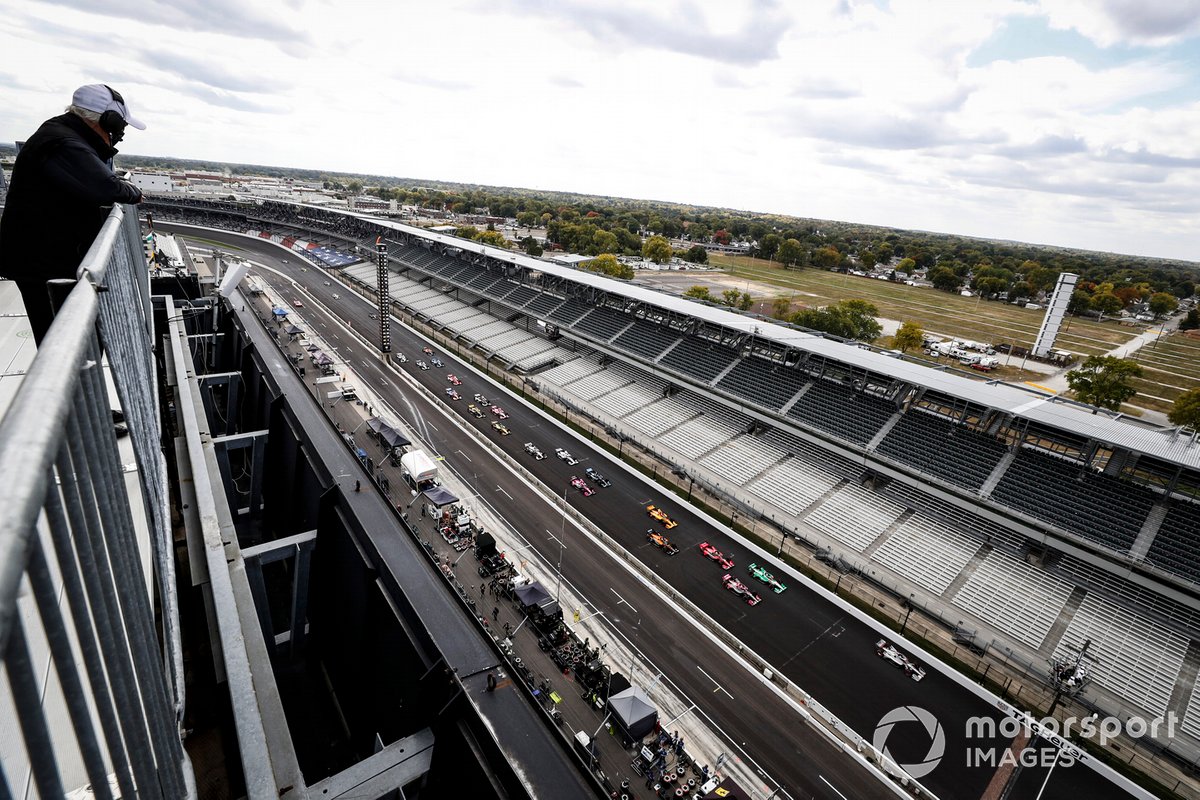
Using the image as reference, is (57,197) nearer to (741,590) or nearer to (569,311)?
(741,590)

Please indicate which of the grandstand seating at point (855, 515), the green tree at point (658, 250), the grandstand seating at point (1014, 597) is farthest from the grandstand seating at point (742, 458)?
the green tree at point (658, 250)

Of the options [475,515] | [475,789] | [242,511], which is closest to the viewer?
[475,789]

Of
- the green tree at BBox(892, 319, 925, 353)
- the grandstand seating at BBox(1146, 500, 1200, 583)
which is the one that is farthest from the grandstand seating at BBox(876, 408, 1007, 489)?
the green tree at BBox(892, 319, 925, 353)

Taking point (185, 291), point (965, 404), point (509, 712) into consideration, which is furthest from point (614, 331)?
point (509, 712)

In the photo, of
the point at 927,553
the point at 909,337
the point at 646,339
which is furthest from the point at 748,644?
the point at 909,337

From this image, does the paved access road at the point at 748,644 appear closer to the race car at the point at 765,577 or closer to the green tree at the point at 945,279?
the race car at the point at 765,577

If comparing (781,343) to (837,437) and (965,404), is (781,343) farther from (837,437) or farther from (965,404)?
(965,404)
